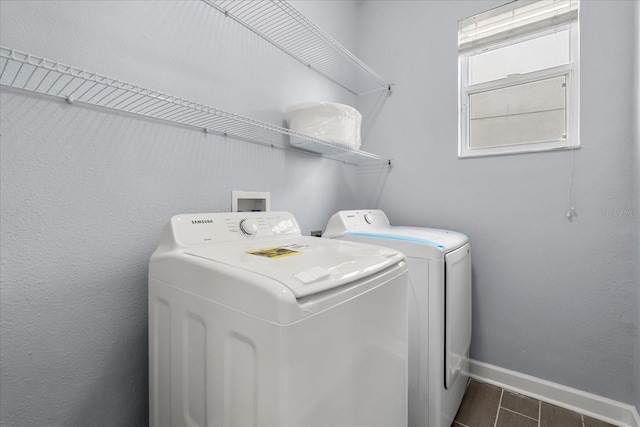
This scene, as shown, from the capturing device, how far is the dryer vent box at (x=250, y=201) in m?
1.42

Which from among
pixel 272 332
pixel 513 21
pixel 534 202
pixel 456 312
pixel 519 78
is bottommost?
pixel 456 312

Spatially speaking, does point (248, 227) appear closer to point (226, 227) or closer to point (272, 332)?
point (226, 227)

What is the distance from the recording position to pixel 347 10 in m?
2.25

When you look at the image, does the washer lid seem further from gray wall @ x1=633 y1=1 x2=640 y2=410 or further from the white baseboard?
the white baseboard

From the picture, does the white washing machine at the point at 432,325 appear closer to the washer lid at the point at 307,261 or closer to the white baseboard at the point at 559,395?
the washer lid at the point at 307,261

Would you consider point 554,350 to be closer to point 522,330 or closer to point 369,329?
point 522,330

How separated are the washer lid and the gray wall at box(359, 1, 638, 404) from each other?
1.17 meters

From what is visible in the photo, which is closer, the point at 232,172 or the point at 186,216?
the point at 186,216

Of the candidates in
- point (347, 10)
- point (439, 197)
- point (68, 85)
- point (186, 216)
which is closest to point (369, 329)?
point (186, 216)

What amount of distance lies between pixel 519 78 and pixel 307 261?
1.92m

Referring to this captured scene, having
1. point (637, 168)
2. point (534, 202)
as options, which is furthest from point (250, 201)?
point (637, 168)

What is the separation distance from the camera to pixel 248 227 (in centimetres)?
121

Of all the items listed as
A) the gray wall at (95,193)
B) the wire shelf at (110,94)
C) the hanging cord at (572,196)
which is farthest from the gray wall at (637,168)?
the gray wall at (95,193)

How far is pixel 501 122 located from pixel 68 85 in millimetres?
2225
